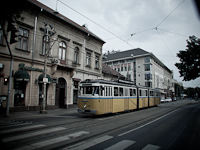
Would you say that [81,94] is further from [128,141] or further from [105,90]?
[128,141]

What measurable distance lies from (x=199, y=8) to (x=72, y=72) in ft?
60.2

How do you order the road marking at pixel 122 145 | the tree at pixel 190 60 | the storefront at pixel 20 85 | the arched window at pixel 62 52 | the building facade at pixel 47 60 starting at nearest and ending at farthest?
the road marking at pixel 122 145
the storefront at pixel 20 85
the building facade at pixel 47 60
the arched window at pixel 62 52
the tree at pixel 190 60

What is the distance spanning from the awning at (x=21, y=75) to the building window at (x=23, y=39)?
2.62 meters

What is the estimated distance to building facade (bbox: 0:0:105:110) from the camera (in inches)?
571

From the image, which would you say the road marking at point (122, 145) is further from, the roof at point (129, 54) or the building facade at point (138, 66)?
the roof at point (129, 54)

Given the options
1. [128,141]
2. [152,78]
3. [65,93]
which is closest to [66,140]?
[128,141]

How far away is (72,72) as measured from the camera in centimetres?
2028

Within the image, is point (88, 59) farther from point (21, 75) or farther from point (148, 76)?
point (148, 76)

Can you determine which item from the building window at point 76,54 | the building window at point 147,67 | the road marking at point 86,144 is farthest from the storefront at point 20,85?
the building window at point 147,67

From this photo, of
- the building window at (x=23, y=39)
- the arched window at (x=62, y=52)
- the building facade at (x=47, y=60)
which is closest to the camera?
the building facade at (x=47, y=60)

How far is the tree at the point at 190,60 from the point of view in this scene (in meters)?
23.5

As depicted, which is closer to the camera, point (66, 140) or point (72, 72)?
point (66, 140)

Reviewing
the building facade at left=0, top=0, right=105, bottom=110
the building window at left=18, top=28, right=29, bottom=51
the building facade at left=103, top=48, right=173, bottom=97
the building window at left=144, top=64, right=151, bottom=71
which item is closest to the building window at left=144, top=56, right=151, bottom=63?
the building facade at left=103, top=48, right=173, bottom=97

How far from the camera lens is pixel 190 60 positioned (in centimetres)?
2419
